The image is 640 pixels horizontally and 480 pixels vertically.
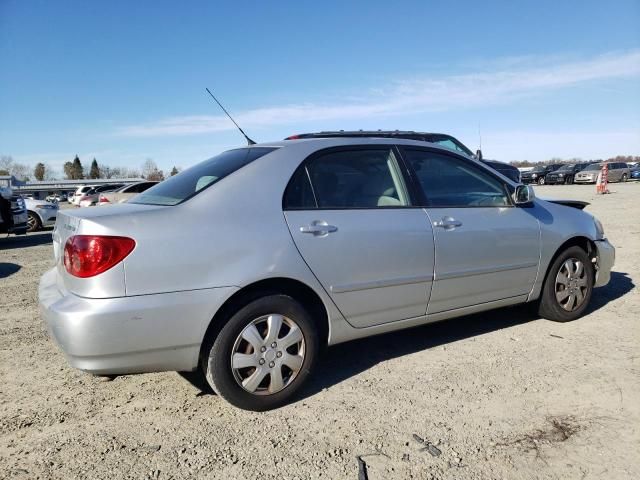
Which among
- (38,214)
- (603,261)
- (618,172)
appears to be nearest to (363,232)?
(603,261)

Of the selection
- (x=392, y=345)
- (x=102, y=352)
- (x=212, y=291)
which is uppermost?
(x=212, y=291)

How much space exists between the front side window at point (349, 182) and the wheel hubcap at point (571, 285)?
1.82m

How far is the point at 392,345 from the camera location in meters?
3.94

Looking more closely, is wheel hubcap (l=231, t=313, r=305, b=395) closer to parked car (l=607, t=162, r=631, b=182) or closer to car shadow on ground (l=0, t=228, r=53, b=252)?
car shadow on ground (l=0, t=228, r=53, b=252)

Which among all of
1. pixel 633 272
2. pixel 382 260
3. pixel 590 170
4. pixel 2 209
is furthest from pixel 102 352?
pixel 590 170

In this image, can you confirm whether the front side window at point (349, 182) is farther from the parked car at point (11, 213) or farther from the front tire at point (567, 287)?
the parked car at point (11, 213)

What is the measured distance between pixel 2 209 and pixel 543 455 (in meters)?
11.4

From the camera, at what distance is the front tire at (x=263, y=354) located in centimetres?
275

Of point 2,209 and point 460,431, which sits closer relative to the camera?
point 460,431

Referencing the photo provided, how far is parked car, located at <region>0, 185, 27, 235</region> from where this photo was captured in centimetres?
1061

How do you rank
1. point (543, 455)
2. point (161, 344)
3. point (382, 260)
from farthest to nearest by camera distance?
point (382, 260)
point (161, 344)
point (543, 455)

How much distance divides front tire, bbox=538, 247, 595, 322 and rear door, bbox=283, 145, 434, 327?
4.79 ft

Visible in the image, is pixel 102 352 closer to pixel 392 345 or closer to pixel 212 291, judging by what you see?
pixel 212 291

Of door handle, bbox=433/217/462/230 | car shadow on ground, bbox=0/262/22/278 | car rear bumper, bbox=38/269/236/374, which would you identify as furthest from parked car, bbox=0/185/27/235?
door handle, bbox=433/217/462/230
